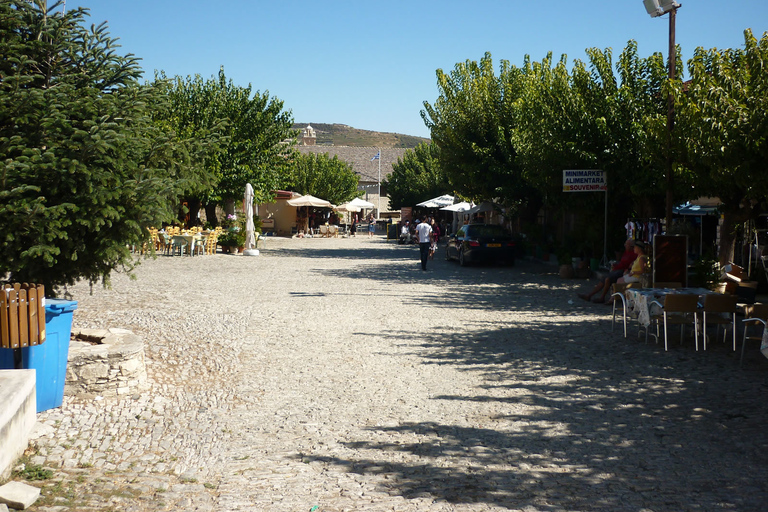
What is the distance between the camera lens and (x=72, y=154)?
656cm

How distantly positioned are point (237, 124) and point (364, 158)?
201 feet

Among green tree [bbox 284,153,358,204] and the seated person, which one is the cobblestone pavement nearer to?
the seated person

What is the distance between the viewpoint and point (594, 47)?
17625 millimetres

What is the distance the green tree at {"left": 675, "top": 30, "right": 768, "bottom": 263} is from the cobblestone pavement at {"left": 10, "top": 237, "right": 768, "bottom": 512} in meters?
3.00

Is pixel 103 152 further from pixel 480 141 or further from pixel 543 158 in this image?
pixel 480 141

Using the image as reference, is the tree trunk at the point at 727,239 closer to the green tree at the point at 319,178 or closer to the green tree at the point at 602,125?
the green tree at the point at 602,125

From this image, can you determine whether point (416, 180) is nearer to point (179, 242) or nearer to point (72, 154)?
point (179, 242)

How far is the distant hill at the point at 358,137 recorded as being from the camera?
16961 cm

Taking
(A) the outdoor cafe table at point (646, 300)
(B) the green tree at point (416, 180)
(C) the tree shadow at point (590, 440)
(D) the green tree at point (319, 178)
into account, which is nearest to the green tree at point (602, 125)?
(A) the outdoor cafe table at point (646, 300)

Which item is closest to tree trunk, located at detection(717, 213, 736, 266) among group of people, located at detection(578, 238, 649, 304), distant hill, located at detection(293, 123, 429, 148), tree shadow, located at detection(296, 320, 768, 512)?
group of people, located at detection(578, 238, 649, 304)

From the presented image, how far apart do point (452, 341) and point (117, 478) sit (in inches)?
220

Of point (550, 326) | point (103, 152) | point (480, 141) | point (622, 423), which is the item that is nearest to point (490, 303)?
point (550, 326)

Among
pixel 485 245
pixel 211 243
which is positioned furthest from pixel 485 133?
pixel 211 243

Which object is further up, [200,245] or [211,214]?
[211,214]
